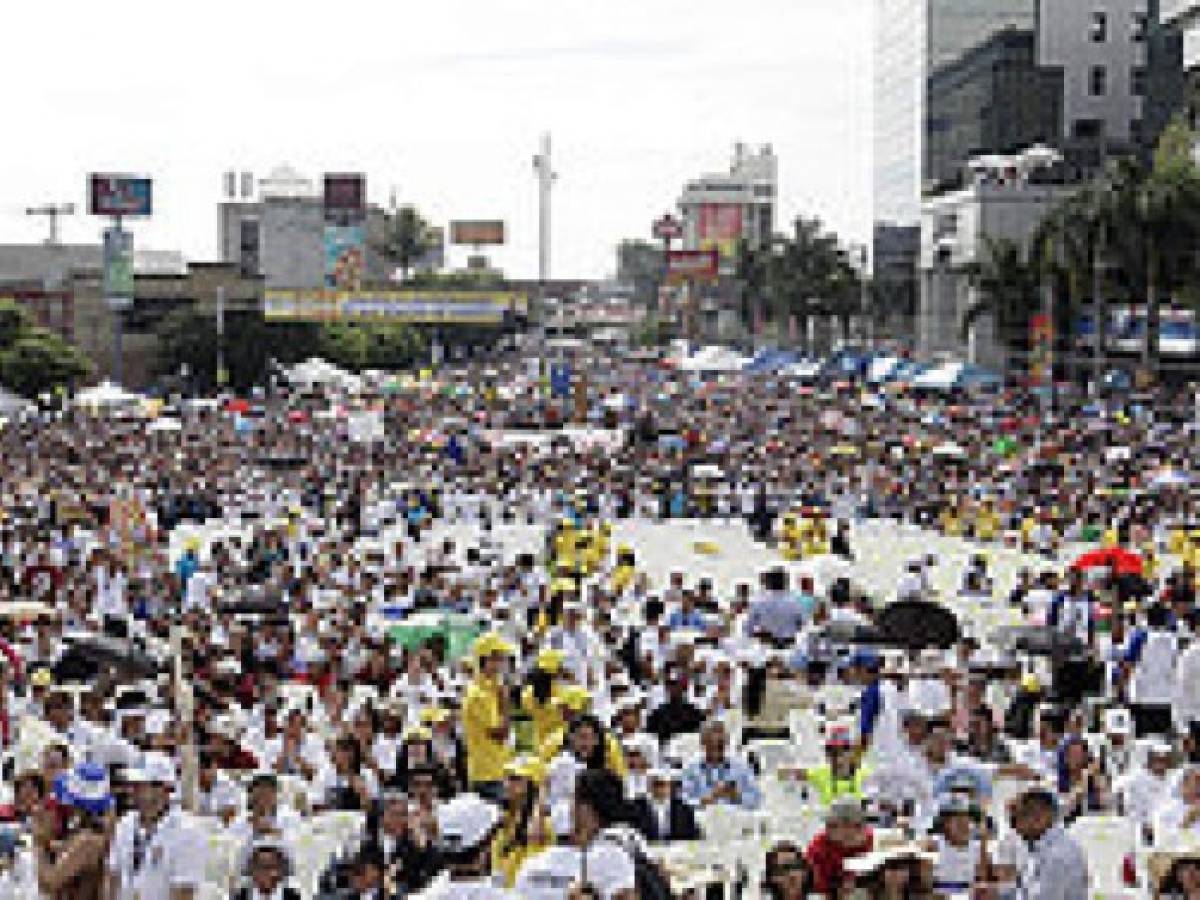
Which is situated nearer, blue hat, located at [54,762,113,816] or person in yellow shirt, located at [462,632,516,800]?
blue hat, located at [54,762,113,816]

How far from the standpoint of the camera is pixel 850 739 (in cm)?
960

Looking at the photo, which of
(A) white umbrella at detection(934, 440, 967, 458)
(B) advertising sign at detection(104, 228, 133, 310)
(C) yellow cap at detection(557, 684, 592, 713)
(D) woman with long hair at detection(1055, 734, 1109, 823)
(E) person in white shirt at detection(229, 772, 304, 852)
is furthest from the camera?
(B) advertising sign at detection(104, 228, 133, 310)

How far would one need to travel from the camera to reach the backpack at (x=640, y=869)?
256 inches

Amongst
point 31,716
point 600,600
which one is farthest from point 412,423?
point 31,716

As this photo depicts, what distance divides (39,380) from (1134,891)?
58727 mm

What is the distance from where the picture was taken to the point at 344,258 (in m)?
91.0

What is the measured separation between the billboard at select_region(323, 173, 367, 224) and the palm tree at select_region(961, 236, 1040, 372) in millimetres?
62315

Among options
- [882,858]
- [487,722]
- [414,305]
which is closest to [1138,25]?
[414,305]

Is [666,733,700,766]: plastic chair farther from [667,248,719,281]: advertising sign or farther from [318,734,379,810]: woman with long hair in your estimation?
[667,248,719,281]: advertising sign

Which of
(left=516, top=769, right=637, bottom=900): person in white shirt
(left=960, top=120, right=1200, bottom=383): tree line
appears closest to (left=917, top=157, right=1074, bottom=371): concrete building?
(left=960, top=120, right=1200, bottom=383): tree line

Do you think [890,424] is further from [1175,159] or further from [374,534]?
[374,534]

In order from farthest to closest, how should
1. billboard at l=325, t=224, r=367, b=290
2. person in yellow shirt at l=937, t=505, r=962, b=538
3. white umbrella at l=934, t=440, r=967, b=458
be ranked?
billboard at l=325, t=224, r=367, b=290 → white umbrella at l=934, t=440, r=967, b=458 → person in yellow shirt at l=937, t=505, r=962, b=538

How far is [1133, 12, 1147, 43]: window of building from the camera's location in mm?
83250

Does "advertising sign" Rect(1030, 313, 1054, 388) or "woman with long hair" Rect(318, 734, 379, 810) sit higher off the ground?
"advertising sign" Rect(1030, 313, 1054, 388)
